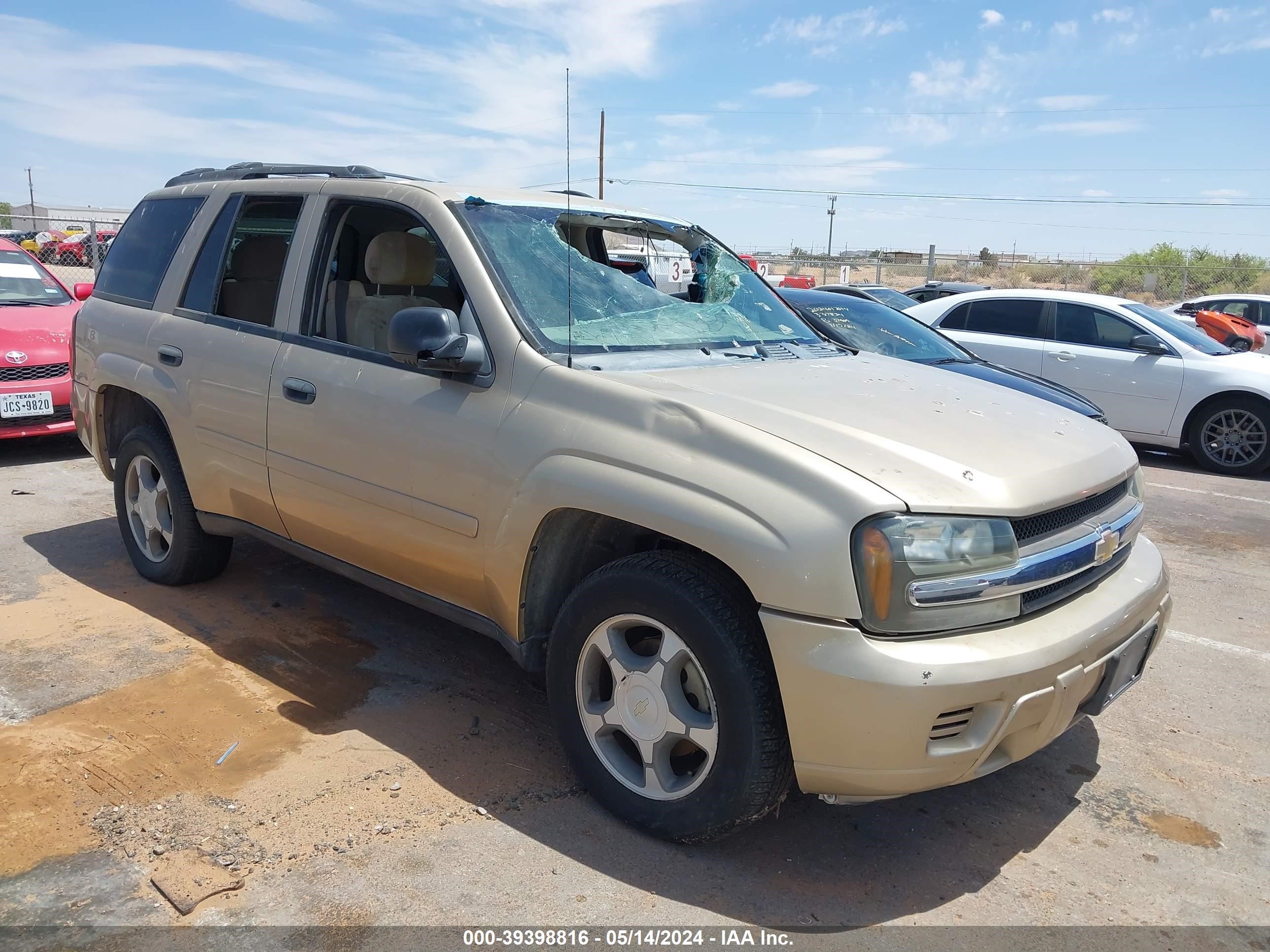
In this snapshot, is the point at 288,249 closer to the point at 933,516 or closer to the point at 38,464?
the point at 933,516

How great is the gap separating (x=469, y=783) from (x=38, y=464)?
243 inches

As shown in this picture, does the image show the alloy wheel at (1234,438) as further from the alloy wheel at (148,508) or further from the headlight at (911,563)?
the alloy wheel at (148,508)

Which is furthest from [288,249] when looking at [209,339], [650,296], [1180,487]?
[1180,487]

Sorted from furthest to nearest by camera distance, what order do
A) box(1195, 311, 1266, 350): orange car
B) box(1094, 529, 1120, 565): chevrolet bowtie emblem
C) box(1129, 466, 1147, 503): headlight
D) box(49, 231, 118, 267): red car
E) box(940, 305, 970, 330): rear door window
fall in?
1. box(49, 231, 118, 267): red car
2. box(1195, 311, 1266, 350): orange car
3. box(940, 305, 970, 330): rear door window
4. box(1129, 466, 1147, 503): headlight
5. box(1094, 529, 1120, 565): chevrolet bowtie emblem

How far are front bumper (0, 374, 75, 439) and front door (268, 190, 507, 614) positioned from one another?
464 centimetres

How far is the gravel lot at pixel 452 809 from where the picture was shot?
271 cm

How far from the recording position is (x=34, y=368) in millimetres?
7758

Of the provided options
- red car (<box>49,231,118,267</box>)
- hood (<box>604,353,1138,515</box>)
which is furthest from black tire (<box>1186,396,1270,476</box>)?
red car (<box>49,231,118,267</box>)

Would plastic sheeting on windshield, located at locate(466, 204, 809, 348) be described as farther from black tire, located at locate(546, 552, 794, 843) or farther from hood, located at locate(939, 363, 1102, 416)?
hood, located at locate(939, 363, 1102, 416)

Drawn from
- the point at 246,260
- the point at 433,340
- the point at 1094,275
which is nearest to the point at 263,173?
the point at 246,260

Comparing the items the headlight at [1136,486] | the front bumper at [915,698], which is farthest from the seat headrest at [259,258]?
the headlight at [1136,486]

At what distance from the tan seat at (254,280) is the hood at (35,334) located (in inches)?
157

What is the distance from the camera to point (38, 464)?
307 inches

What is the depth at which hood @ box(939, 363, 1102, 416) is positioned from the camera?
7.29 metres
